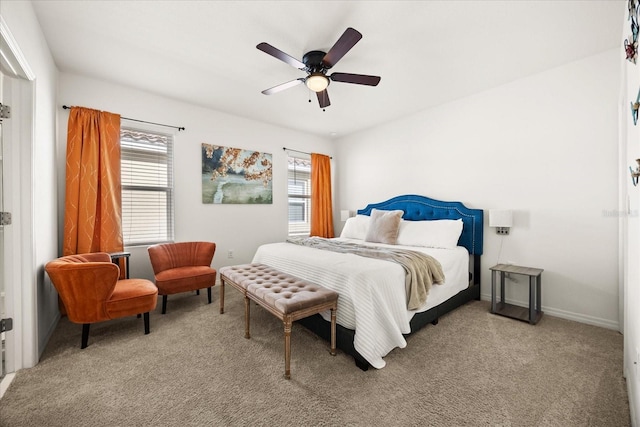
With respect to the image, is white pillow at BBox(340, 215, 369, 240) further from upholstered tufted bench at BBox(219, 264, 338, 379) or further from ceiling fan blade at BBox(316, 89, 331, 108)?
ceiling fan blade at BBox(316, 89, 331, 108)

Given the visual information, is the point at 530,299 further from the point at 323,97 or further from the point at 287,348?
the point at 323,97

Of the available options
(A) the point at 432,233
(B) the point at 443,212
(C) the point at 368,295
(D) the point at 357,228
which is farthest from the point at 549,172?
(C) the point at 368,295

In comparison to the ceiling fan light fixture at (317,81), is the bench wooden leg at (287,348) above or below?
below

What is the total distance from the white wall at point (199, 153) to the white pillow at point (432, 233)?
219 cm

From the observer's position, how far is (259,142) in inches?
177

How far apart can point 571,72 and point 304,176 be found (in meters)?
3.86

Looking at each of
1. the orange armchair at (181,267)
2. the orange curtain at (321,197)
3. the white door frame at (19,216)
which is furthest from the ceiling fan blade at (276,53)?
the orange curtain at (321,197)

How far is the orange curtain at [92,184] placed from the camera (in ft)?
9.46

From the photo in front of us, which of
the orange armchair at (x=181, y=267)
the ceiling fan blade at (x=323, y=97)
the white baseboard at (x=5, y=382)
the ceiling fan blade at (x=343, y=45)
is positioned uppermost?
the ceiling fan blade at (x=343, y=45)

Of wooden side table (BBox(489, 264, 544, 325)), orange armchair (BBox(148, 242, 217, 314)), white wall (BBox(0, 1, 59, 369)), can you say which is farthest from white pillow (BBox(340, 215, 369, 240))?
white wall (BBox(0, 1, 59, 369))

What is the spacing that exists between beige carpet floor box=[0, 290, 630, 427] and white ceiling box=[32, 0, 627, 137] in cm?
267

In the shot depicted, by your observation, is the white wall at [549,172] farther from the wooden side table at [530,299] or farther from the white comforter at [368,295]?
the white comforter at [368,295]

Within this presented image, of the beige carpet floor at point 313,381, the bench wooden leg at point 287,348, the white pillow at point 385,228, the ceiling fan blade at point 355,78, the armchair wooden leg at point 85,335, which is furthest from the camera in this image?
the white pillow at point 385,228

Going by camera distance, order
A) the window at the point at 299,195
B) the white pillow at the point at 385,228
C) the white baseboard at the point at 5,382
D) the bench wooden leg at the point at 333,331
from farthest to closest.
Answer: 1. the window at the point at 299,195
2. the white pillow at the point at 385,228
3. the bench wooden leg at the point at 333,331
4. the white baseboard at the point at 5,382
